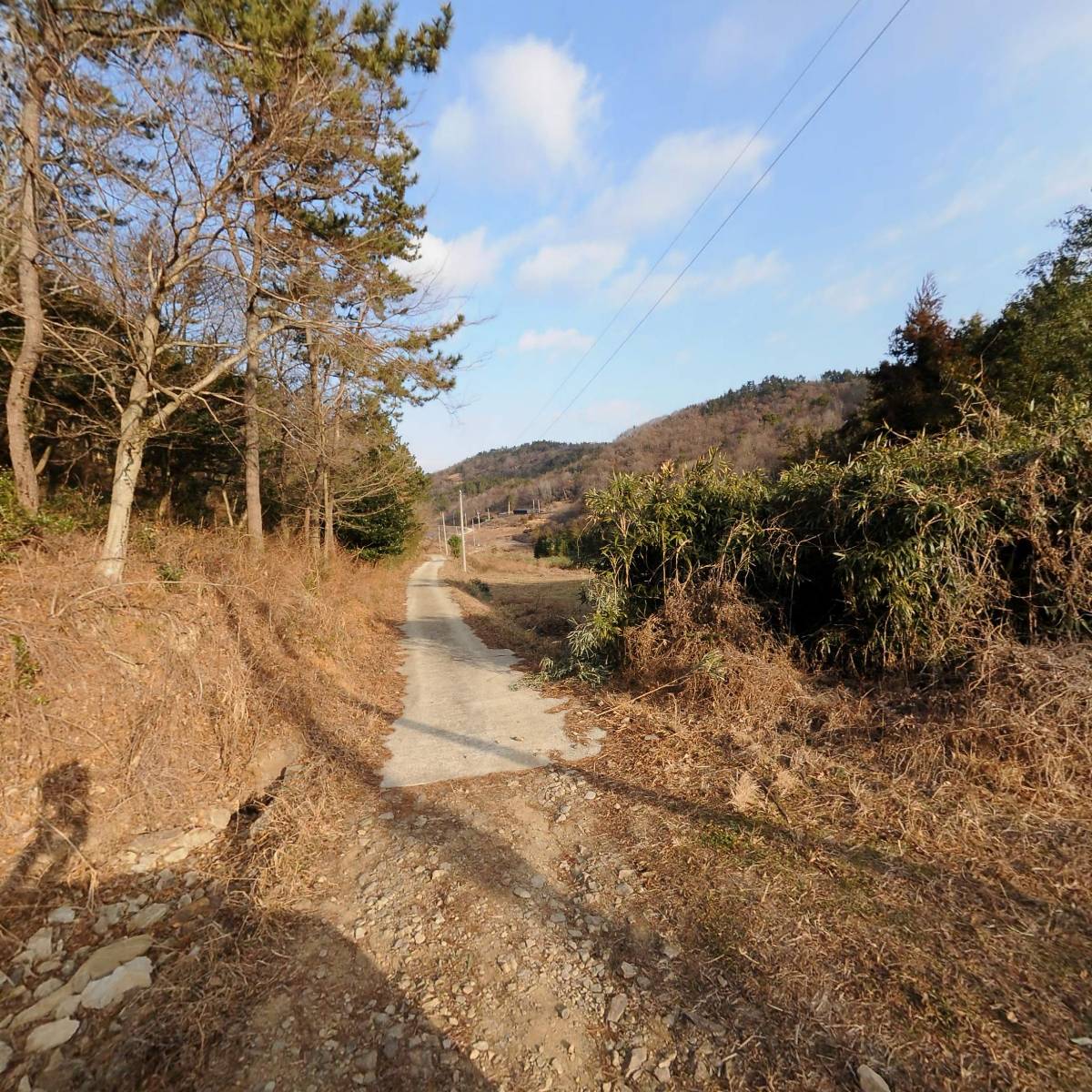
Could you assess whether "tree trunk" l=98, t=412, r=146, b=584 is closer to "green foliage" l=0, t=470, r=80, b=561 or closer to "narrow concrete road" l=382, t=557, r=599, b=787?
"green foliage" l=0, t=470, r=80, b=561

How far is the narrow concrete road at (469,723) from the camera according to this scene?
16.8 ft

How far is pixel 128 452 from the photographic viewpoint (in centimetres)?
598

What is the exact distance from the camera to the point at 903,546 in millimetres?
4883

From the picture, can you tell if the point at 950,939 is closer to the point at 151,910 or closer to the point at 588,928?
the point at 588,928

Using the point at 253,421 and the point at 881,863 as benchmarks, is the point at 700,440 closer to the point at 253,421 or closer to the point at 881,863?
the point at 253,421

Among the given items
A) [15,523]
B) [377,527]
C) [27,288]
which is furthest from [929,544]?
[377,527]

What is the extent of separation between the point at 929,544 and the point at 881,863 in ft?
10.1

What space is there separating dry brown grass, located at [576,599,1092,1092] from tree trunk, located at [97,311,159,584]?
5.92 meters

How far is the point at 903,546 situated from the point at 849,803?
259 centimetres

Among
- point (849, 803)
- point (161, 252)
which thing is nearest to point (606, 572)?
point (849, 803)

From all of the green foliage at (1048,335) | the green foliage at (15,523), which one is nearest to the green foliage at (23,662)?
the green foliage at (15,523)

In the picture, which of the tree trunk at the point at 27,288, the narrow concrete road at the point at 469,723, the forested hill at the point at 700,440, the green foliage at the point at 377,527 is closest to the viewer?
the narrow concrete road at the point at 469,723

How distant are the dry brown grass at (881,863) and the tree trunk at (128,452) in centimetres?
592

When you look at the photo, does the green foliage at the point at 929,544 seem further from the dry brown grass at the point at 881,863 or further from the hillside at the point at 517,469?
the hillside at the point at 517,469
